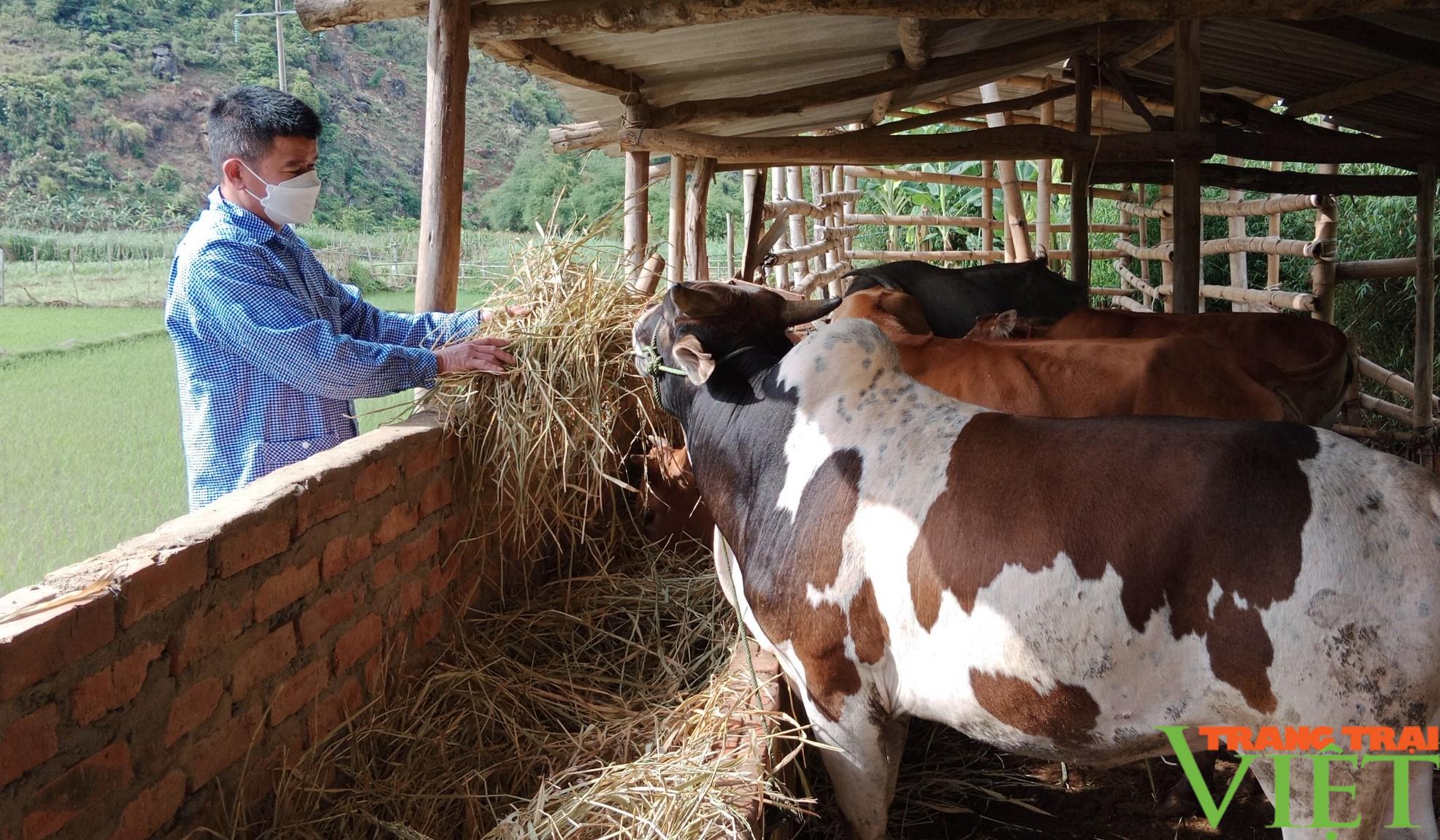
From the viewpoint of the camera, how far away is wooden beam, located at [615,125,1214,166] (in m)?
6.16

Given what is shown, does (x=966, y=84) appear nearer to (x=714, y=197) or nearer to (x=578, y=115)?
(x=578, y=115)

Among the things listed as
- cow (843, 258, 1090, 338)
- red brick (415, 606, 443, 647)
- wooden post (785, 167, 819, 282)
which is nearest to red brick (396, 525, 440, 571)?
red brick (415, 606, 443, 647)

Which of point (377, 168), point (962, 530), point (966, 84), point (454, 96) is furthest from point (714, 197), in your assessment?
point (962, 530)

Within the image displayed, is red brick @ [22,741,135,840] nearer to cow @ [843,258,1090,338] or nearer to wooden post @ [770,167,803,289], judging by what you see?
cow @ [843,258,1090,338]

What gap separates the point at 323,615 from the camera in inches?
110

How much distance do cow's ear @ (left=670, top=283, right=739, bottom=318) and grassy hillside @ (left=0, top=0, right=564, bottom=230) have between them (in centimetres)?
705

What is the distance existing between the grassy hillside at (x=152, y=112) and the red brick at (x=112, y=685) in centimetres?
772

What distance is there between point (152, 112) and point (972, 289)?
1012 centimetres

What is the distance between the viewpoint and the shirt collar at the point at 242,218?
3.01 metres

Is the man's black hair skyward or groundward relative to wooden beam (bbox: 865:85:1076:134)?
groundward

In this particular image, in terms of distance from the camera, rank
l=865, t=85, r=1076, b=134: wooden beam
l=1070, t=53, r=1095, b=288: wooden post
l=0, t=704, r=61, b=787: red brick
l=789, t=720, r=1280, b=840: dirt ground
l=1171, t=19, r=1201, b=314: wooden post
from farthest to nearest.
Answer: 1. l=865, t=85, r=1076, b=134: wooden beam
2. l=1070, t=53, r=1095, b=288: wooden post
3. l=1171, t=19, r=1201, b=314: wooden post
4. l=789, t=720, r=1280, b=840: dirt ground
5. l=0, t=704, r=61, b=787: red brick

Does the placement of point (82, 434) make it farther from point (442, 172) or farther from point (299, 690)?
point (299, 690)

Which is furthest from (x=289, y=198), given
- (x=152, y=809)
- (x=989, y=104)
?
(x=989, y=104)

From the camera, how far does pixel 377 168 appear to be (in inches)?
545
